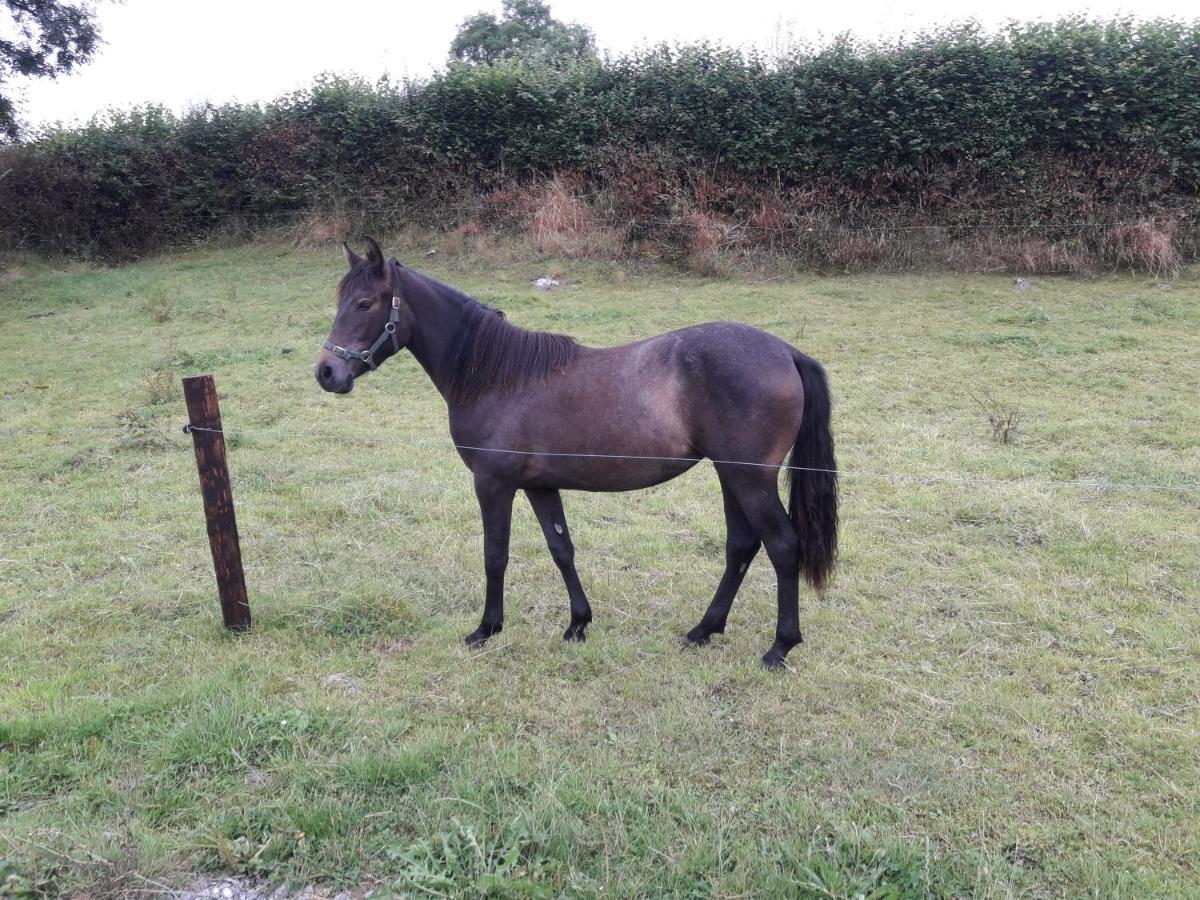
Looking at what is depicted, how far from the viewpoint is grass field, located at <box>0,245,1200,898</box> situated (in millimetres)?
2592

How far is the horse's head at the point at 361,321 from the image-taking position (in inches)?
154

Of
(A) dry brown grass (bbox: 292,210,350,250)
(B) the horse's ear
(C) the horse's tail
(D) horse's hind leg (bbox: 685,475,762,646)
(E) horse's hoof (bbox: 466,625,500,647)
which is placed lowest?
(E) horse's hoof (bbox: 466,625,500,647)

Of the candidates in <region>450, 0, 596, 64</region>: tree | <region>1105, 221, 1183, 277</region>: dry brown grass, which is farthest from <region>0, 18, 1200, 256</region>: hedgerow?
<region>450, 0, 596, 64</region>: tree

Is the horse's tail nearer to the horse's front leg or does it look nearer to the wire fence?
the wire fence

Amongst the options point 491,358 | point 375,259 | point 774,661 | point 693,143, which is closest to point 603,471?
point 491,358

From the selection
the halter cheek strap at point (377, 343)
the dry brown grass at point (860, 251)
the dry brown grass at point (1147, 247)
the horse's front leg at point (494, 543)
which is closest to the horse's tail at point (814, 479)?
the horse's front leg at point (494, 543)

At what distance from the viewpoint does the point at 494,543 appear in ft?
13.4

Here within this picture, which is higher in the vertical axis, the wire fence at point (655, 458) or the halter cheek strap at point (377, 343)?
the halter cheek strap at point (377, 343)

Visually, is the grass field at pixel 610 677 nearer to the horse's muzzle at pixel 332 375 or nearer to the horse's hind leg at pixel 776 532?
the horse's hind leg at pixel 776 532

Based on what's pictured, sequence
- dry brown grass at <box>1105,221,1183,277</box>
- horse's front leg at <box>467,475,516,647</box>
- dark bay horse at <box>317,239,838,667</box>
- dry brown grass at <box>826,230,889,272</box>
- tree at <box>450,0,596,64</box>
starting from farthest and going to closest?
tree at <box>450,0,596,64</box> → dry brown grass at <box>826,230,889,272</box> → dry brown grass at <box>1105,221,1183,277</box> → horse's front leg at <box>467,475,516,647</box> → dark bay horse at <box>317,239,838,667</box>

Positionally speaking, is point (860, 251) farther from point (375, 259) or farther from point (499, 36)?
point (499, 36)

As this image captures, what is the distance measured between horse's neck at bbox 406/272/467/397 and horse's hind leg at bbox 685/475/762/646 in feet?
5.31

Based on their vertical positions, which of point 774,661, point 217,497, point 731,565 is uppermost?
point 217,497

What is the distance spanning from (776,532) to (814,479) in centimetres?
33
